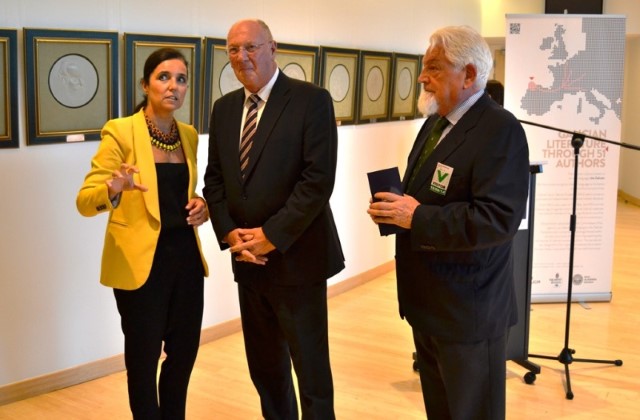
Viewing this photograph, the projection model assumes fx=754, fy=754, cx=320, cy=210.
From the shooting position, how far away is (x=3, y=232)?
4.02 metres

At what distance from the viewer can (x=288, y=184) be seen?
3.01 metres

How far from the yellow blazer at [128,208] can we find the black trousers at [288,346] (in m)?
0.47

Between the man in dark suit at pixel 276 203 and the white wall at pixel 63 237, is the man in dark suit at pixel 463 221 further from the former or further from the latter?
the white wall at pixel 63 237

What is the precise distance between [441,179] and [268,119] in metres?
0.83

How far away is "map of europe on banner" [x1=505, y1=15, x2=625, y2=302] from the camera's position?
19.2 feet

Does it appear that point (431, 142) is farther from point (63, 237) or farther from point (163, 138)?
point (63, 237)

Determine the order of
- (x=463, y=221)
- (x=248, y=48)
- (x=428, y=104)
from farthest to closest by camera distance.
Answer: (x=248, y=48) → (x=428, y=104) → (x=463, y=221)

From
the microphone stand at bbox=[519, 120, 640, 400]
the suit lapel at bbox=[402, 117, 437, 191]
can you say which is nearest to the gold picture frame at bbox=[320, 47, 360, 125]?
the microphone stand at bbox=[519, 120, 640, 400]

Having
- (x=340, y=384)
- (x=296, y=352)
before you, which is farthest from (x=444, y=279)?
(x=340, y=384)

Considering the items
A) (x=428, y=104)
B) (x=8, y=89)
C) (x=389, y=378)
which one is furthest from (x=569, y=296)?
(x=8, y=89)

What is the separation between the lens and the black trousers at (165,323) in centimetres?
312

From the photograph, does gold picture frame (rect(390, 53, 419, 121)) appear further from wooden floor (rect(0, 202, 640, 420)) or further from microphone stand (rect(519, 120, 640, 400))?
microphone stand (rect(519, 120, 640, 400))

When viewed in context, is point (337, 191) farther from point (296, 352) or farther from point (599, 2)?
point (599, 2)

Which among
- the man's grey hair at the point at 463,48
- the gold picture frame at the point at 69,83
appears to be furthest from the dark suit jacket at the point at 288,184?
the gold picture frame at the point at 69,83
